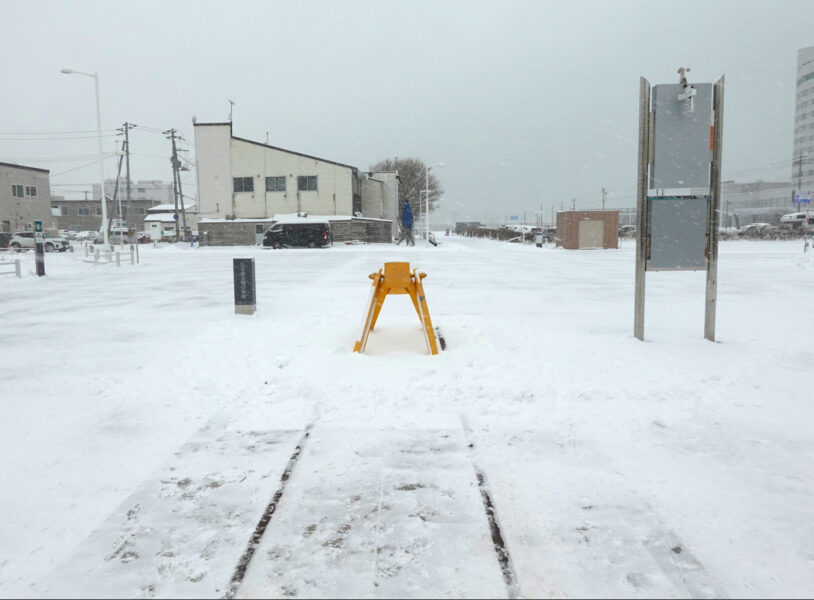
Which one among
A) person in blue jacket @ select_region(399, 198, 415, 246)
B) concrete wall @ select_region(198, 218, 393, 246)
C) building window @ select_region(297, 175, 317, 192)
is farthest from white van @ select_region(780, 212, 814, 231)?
building window @ select_region(297, 175, 317, 192)

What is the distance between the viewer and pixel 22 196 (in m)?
57.0

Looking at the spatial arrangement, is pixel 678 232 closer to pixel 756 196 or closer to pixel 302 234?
pixel 302 234

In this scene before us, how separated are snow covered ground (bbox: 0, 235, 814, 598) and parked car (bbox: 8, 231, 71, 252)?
3617 centimetres

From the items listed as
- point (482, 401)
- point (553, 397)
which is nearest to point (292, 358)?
point (482, 401)

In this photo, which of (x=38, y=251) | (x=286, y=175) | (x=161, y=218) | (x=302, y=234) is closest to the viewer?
(x=38, y=251)

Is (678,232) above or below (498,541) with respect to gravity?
above

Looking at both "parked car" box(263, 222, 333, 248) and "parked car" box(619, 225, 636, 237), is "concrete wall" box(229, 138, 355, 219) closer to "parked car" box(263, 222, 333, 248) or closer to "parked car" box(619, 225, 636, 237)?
"parked car" box(263, 222, 333, 248)

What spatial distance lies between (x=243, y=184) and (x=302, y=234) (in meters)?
12.8

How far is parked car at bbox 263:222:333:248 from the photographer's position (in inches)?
1430

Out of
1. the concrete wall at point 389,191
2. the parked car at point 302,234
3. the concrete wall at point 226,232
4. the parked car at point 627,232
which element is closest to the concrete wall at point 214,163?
the concrete wall at point 226,232

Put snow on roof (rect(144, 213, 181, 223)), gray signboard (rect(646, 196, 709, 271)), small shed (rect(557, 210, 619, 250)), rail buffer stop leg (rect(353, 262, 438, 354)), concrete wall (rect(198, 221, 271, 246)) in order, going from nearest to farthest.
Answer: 1. rail buffer stop leg (rect(353, 262, 438, 354))
2. gray signboard (rect(646, 196, 709, 271))
3. small shed (rect(557, 210, 619, 250))
4. concrete wall (rect(198, 221, 271, 246))
5. snow on roof (rect(144, 213, 181, 223))

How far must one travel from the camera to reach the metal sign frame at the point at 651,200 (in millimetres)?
6902

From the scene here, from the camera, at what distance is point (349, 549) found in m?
2.69

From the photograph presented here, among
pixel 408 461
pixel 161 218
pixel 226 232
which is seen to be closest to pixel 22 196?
pixel 226 232
